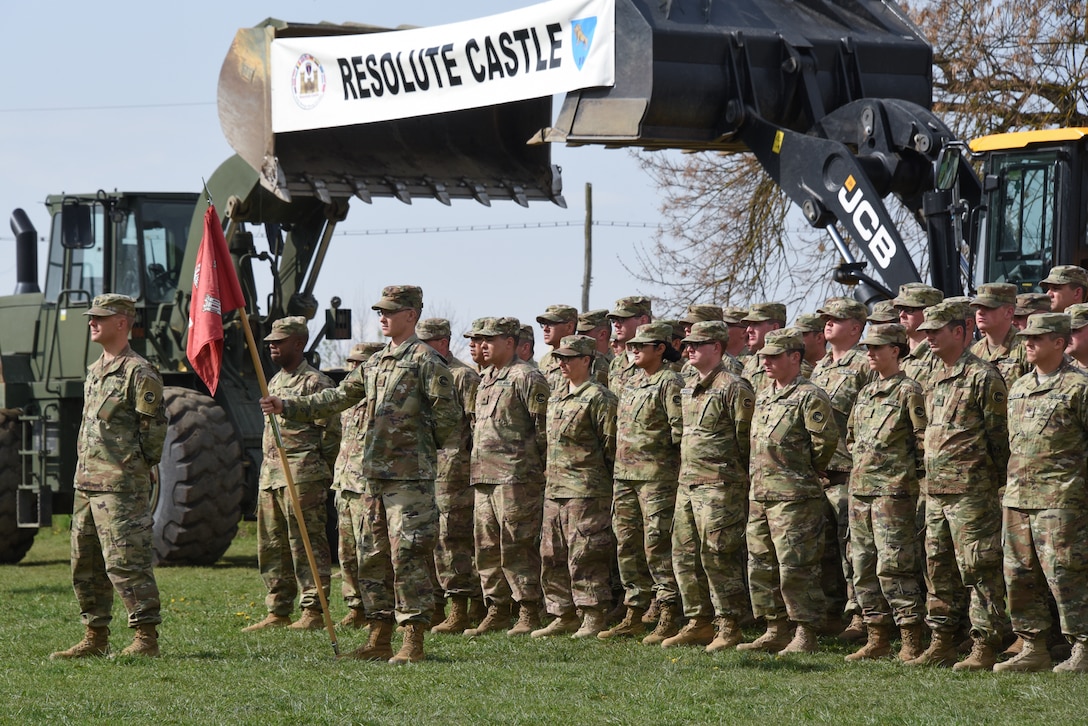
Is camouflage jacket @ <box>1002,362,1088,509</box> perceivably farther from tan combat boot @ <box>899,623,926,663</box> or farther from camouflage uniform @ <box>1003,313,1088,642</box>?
tan combat boot @ <box>899,623,926,663</box>

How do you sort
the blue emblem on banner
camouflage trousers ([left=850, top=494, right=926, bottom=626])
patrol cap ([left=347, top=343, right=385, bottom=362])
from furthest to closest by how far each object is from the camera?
patrol cap ([left=347, top=343, right=385, bottom=362])
the blue emblem on banner
camouflage trousers ([left=850, top=494, right=926, bottom=626])

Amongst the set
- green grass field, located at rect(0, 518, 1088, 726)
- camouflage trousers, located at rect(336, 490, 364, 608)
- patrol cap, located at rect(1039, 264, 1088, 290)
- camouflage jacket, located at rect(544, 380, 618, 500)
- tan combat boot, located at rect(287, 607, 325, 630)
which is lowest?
green grass field, located at rect(0, 518, 1088, 726)

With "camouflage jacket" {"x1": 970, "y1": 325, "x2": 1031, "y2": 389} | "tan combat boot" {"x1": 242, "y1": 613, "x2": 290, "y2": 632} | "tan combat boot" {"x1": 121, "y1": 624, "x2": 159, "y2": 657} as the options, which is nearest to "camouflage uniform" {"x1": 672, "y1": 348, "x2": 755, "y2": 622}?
"camouflage jacket" {"x1": 970, "y1": 325, "x2": 1031, "y2": 389}

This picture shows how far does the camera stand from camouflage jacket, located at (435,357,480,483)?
10828 mm

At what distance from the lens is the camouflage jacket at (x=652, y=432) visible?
32.1ft

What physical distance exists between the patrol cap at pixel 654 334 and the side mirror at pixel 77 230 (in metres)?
6.22

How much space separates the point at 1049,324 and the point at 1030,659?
1669mm

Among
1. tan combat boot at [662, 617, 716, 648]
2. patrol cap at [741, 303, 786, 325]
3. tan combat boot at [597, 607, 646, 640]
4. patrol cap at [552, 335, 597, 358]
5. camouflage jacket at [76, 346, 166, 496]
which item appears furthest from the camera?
patrol cap at [741, 303, 786, 325]

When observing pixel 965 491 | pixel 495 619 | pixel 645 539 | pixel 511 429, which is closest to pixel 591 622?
pixel 645 539

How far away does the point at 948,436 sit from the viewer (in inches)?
332

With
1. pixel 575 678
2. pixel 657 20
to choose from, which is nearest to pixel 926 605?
pixel 575 678

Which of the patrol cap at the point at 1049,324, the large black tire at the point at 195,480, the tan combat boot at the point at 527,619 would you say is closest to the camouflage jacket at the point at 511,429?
the tan combat boot at the point at 527,619

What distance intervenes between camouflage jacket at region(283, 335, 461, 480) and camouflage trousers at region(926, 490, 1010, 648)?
261cm

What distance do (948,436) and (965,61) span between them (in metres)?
10.9
